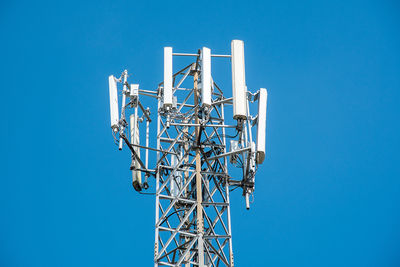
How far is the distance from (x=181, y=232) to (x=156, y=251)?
1.56 m

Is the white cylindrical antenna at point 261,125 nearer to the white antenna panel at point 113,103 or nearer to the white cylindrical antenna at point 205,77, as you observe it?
the white cylindrical antenna at point 205,77

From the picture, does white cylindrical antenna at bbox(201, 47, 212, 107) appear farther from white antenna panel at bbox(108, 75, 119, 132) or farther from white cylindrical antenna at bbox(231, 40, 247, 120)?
white antenna panel at bbox(108, 75, 119, 132)

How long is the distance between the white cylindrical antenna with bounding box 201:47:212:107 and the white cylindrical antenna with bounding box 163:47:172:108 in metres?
1.78

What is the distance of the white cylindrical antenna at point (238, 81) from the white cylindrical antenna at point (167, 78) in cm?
334

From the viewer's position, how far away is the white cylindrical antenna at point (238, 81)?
35219mm

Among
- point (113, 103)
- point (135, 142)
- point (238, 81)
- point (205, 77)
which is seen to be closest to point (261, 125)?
point (238, 81)

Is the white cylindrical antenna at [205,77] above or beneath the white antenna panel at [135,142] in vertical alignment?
above

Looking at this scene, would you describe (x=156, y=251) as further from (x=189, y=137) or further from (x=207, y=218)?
(x=189, y=137)

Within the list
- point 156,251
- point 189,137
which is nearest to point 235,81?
point 189,137

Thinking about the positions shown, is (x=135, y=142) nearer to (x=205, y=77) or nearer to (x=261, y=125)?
(x=205, y=77)

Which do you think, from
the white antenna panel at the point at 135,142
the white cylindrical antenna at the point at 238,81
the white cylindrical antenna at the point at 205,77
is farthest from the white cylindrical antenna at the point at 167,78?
the white antenna panel at the point at 135,142

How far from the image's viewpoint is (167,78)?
36.8 metres

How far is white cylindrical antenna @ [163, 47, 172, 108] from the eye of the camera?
3569cm

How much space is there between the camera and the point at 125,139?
36.0 metres
